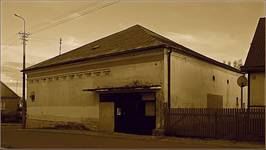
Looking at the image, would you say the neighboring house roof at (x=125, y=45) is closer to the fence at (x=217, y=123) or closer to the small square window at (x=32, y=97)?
the small square window at (x=32, y=97)

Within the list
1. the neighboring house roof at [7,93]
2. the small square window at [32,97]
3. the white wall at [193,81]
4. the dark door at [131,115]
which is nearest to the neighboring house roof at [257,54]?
the white wall at [193,81]

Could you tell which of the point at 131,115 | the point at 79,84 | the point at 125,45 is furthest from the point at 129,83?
the point at 79,84

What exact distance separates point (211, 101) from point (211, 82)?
1374 mm

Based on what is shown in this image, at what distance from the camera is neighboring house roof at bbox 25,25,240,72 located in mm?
22933

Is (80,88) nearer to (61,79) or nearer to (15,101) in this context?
(61,79)

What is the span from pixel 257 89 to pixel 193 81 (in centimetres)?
467

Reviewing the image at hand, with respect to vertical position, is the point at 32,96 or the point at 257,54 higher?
the point at 257,54

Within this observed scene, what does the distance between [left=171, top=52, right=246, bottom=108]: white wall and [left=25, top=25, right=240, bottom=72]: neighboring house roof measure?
19.1 inches

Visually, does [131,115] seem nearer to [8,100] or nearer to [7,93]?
[8,100]

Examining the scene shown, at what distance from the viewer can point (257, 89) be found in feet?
66.9

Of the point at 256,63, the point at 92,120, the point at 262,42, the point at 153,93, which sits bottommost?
the point at 92,120

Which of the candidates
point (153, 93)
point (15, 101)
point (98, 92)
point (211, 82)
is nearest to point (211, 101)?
point (211, 82)

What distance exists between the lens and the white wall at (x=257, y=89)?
20.3m

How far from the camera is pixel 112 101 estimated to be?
24.6m
